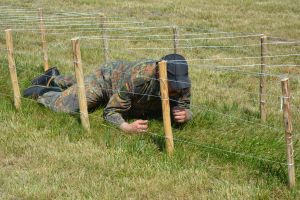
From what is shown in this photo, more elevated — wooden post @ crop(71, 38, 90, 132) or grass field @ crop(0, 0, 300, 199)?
wooden post @ crop(71, 38, 90, 132)

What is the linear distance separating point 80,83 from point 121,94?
0.55m

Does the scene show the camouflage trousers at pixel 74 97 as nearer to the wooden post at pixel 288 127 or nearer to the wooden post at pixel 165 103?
the wooden post at pixel 165 103

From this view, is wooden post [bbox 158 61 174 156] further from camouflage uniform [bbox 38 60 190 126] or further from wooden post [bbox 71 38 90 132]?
wooden post [bbox 71 38 90 132]

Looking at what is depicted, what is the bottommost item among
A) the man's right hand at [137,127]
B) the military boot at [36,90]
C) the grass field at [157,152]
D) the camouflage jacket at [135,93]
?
the grass field at [157,152]

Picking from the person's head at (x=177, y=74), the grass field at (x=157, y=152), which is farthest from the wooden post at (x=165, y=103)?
the person's head at (x=177, y=74)

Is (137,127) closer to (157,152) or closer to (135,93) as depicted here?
(135,93)

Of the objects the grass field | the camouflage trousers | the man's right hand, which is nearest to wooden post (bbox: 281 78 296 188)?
the grass field

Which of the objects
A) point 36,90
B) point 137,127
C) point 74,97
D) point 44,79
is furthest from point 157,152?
point 44,79

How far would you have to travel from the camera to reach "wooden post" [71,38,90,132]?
698cm

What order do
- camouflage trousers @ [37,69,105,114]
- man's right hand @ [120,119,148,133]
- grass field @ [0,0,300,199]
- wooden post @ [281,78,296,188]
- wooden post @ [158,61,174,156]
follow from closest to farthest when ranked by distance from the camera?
wooden post @ [281,78,296,188] → grass field @ [0,0,300,199] → wooden post @ [158,61,174,156] → man's right hand @ [120,119,148,133] → camouflage trousers @ [37,69,105,114]

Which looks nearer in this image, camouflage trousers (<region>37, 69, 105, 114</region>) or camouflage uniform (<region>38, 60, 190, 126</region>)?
camouflage uniform (<region>38, 60, 190, 126</region>)

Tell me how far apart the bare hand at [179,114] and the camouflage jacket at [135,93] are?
0.44 feet

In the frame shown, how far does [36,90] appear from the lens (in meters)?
8.55

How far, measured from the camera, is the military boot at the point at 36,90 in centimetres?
845
